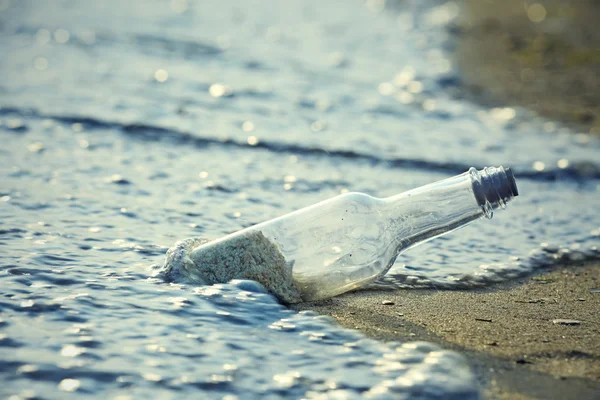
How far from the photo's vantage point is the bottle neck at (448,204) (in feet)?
8.65

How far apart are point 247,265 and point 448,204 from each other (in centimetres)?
75

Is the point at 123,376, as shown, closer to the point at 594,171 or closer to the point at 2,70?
the point at 594,171

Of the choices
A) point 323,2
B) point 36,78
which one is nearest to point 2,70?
point 36,78

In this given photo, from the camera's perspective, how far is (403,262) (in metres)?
3.54

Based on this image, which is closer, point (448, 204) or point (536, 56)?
point (448, 204)

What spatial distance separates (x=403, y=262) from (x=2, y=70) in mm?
5085

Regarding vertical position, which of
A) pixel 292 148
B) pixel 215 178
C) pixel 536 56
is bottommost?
pixel 215 178

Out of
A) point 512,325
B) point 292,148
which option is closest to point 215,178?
point 292,148

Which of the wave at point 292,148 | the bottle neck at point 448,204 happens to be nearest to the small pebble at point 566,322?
the bottle neck at point 448,204

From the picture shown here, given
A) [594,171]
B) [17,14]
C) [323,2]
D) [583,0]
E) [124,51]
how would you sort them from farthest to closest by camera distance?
1. [323,2]
2. [583,0]
3. [17,14]
4. [124,51]
5. [594,171]

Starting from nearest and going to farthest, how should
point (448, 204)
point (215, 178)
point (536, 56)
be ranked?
point (448, 204) < point (215, 178) < point (536, 56)

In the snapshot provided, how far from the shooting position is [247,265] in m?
2.79

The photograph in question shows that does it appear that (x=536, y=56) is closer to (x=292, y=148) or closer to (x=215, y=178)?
(x=292, y=148)

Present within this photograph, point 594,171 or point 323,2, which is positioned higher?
point 323,2
